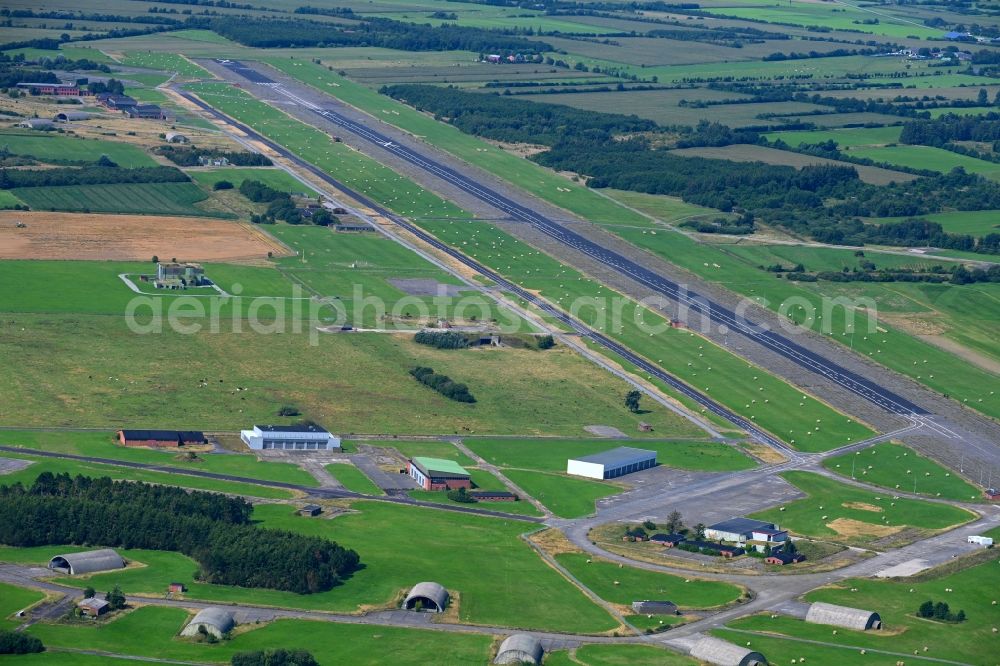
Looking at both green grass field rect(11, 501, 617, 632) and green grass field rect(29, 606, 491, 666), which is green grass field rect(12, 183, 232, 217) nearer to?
green grass field rect(11, 501, 617, 632)

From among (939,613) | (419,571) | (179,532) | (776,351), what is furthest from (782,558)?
(776,351)

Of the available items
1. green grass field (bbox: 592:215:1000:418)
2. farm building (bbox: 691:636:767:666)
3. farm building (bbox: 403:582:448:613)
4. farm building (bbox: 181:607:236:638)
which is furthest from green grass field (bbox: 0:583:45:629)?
green grass field (bbox: 592:215:1000:418)

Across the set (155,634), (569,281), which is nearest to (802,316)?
(569,281)

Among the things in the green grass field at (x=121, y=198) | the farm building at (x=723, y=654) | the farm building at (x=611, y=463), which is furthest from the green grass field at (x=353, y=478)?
the green grass field at (x=121, y=198)

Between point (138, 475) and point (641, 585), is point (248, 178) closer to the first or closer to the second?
point (138, 475)

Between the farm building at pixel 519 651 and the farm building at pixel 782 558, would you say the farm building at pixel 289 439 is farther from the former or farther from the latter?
the farm building at pixel 519 651
